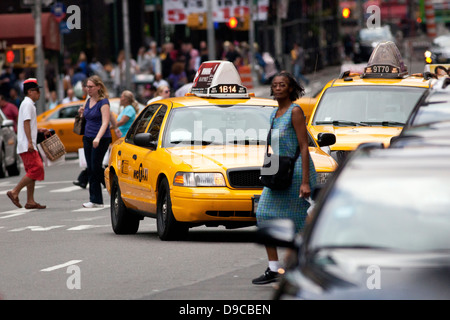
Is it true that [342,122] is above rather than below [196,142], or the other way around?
below

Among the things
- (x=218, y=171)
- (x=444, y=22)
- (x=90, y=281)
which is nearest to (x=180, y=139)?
(x=218, y=171)

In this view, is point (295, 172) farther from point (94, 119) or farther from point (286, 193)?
point (94, 119)

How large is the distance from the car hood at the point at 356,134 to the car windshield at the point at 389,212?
26.9ft

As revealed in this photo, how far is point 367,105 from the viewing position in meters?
15.9

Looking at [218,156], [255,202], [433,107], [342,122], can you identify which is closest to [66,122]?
[342,122]

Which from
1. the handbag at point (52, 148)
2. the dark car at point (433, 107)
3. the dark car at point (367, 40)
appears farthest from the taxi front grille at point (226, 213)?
the dark car at point (367, 40)

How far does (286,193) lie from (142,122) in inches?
188

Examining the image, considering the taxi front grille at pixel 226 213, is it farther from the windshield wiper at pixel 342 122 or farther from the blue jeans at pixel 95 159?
the blue jeans at pixel 95 159

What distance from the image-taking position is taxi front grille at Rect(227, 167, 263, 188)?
40.9 feet

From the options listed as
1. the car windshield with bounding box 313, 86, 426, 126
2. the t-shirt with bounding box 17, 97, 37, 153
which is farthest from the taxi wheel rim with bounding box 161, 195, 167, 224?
the t-shirt with bounding box 17, 97, 37, 153

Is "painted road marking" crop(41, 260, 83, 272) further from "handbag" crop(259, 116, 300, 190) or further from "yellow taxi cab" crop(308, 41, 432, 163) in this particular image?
"yellow taxi cab" crop(308, 41, 432, 163)

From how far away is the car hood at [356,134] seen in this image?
14547 mm

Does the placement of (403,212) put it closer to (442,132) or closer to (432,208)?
(432,208)
